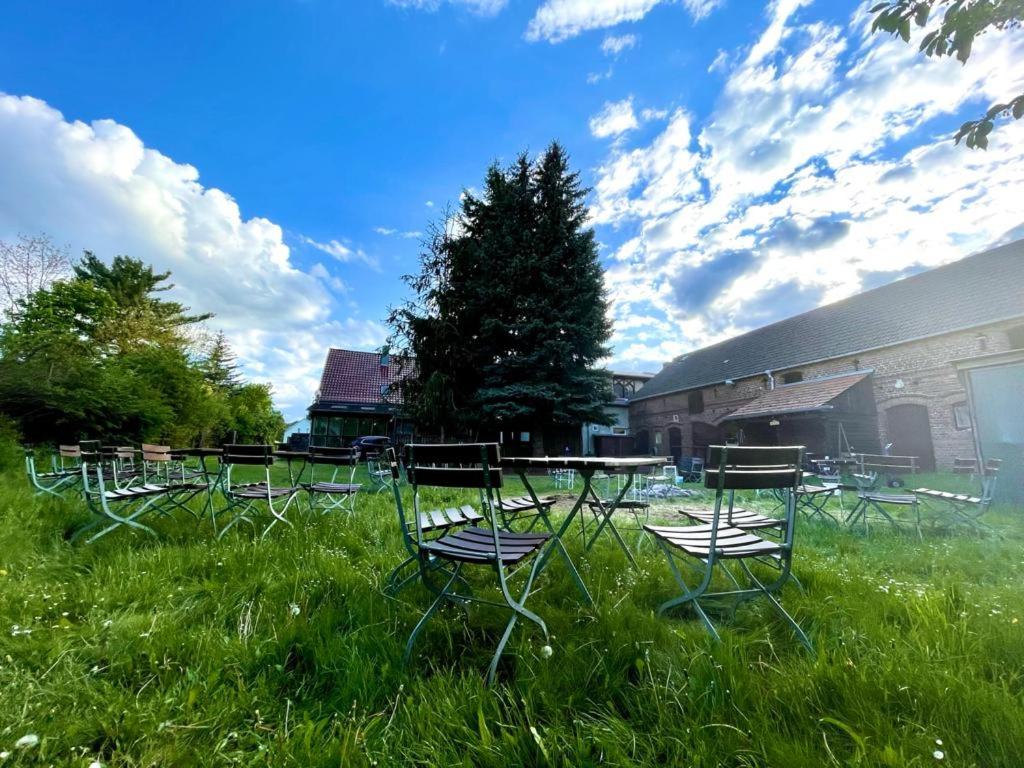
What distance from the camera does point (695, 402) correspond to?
944 inches

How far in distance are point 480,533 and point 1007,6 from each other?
4.28 metres

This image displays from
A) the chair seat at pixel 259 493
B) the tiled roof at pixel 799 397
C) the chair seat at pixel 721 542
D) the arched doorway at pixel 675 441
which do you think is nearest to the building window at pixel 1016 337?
the tiled roof at pixel 799 397

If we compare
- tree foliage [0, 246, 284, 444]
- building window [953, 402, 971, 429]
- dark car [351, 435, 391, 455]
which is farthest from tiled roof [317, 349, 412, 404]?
building window [953, 402, 971, 429]

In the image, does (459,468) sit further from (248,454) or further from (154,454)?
(154,454)

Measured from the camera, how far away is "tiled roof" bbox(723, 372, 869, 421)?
15805 millimetres

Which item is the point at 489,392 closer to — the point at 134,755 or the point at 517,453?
the point at 517,453

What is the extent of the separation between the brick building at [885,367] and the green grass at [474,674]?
827 cm

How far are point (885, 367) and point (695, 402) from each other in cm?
909

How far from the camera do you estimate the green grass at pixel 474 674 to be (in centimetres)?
137

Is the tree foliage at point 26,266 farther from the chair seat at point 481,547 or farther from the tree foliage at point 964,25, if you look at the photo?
the tree foliage at point 964,25

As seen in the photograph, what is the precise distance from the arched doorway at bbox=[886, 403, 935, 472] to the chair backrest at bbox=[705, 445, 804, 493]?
17.3 meters

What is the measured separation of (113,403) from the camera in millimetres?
10531

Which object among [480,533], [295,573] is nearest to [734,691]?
[480,533]

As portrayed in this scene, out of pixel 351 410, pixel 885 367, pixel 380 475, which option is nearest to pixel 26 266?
pixel 351 410
